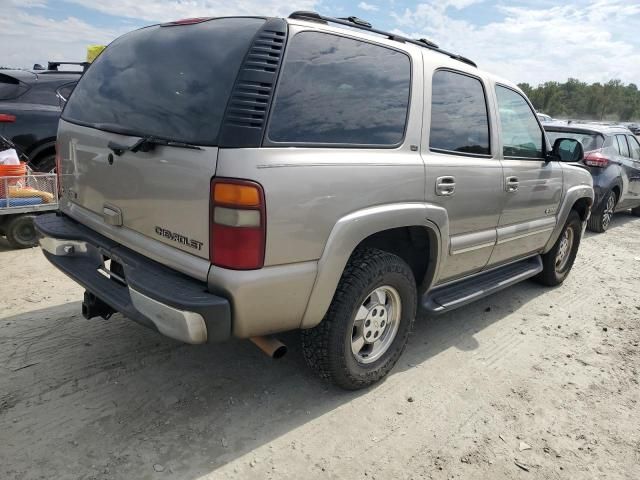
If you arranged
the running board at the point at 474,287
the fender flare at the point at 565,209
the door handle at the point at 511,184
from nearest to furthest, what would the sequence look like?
the running board at the point at 474,287 < the door handle at the point at 511,184 < the fender flare at the point at 565,209

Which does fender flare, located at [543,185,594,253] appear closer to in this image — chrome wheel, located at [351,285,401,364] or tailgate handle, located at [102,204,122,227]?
chrome wheel, located at [351,285,401,364]

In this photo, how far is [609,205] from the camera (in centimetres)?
801

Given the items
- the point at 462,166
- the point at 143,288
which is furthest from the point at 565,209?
the point at 143,288

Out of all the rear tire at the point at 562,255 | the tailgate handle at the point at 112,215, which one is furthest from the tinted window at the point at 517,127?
the tailgate handle at the point at 112,215

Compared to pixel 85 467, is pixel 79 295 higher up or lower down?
higher up

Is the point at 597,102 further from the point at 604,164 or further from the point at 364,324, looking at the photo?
the point at 364,324

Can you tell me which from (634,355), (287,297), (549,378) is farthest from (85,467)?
(634,355)

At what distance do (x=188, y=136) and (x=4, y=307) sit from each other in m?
2.54

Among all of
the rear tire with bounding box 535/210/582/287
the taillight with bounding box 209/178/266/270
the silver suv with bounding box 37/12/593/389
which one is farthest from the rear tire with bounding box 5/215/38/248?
the rear tire with bounding box 535/210/582/287

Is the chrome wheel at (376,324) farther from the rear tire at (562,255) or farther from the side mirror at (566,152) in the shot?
the rear tire at (562,255)

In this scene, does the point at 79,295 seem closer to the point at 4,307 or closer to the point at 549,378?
the point at 4,307

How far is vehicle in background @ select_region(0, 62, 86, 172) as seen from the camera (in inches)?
Result: 218

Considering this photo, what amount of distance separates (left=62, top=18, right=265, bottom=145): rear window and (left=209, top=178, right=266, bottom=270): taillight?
250mm

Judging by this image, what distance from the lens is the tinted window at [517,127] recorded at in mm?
3723
